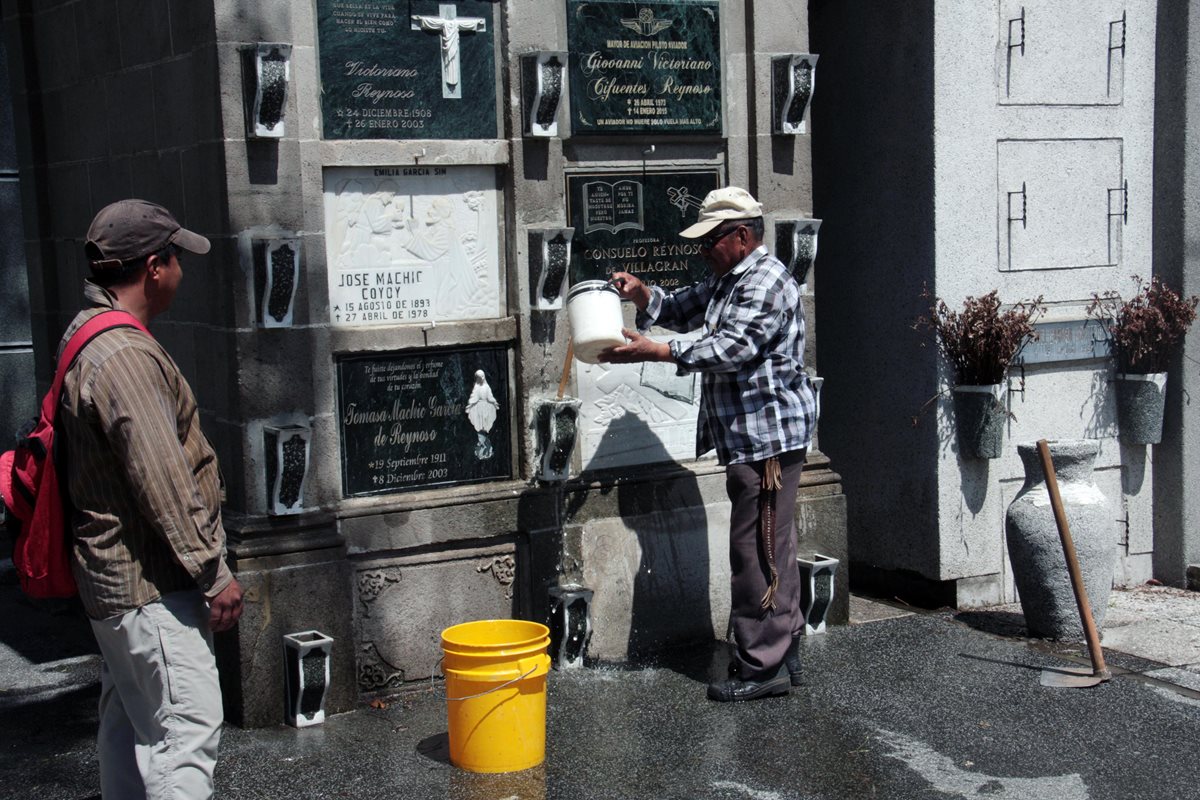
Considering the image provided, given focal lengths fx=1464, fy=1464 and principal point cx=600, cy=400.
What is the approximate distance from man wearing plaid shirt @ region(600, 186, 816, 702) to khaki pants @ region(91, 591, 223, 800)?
2526 mm

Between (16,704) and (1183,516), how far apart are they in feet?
20.1

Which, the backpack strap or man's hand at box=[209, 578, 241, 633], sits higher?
the backpack strap

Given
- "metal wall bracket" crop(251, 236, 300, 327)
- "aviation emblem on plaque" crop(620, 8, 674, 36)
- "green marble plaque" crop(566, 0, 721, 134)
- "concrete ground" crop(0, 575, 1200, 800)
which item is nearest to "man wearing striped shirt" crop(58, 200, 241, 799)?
"concrete ground" crop(0, 575, 1200, 800)

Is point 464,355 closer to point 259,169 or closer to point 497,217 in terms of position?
point 497,217

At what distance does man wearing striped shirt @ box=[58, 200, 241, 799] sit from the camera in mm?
3902

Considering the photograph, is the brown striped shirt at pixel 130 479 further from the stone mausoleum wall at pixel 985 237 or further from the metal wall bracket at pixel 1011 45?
the metal wall bracket at pixel 1011 45

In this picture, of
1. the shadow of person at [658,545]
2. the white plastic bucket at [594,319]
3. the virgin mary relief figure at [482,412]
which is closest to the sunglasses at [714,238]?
the white plastic bucket at [594,319]

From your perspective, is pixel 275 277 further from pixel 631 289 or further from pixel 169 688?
pixel 169 688

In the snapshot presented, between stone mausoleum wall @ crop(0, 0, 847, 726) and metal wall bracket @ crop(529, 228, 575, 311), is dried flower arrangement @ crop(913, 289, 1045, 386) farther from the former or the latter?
metal wall bracket @ crop(529, 228, 575, 311)

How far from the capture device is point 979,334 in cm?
738

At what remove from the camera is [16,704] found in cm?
635

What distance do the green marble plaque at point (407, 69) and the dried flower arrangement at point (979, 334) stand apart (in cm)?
258

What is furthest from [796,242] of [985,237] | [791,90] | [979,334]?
[985,237]

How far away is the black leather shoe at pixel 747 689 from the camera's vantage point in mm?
6223
